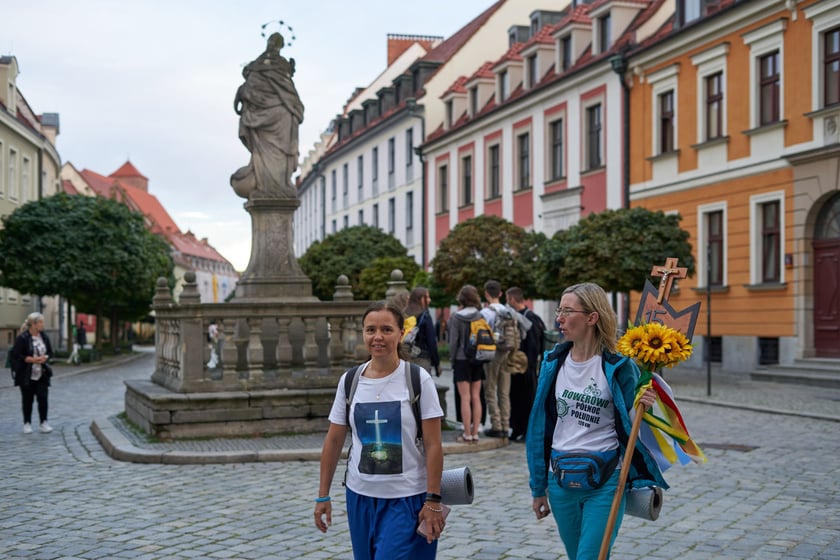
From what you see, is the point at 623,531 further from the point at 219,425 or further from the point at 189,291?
the point at 189,291

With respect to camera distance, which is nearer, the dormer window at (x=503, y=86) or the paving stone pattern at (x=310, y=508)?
the paving stone pattern at (x=310, y=508)

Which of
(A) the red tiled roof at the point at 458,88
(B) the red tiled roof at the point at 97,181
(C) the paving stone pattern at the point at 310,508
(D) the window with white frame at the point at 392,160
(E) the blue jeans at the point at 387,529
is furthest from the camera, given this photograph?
(B) the red tiled roof at the point at 97,181

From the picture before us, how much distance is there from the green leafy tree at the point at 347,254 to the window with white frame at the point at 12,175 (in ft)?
40.1

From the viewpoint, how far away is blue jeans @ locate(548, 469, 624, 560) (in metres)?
4.13

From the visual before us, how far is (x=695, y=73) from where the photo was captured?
26000mm

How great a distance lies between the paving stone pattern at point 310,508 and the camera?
21.1 ft

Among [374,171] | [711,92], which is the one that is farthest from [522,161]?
[374,171]

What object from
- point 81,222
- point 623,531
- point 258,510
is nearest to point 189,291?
point 258,510

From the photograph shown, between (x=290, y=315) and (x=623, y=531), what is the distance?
19.0 ft

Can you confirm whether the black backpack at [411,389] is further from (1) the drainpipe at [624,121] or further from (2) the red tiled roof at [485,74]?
Result: (2) the red tiled roof at [485,74]

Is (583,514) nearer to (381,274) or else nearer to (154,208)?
(381,274)

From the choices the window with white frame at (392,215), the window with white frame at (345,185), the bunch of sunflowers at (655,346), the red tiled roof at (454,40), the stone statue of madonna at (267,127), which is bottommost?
the bunch of sunflowers at (655,346)

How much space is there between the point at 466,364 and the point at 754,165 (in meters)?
15.3

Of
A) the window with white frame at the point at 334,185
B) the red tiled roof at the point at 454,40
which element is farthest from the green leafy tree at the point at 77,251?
the window with white frame at the point at 334,185
